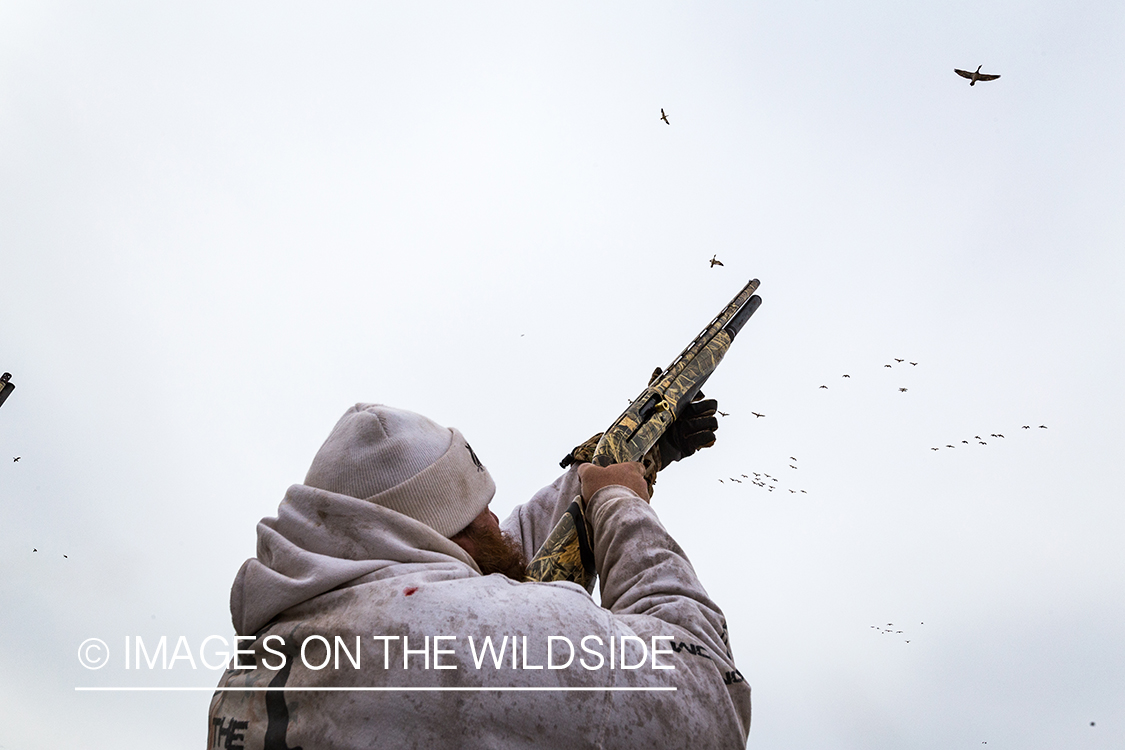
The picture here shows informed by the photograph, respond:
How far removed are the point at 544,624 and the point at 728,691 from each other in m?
0.73

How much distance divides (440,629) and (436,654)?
3.0 inches

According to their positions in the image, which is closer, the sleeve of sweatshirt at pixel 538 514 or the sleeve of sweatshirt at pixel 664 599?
the sleeve of sweatshirt at pixel 664 599

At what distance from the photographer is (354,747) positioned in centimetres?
235

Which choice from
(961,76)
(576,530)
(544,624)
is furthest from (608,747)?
(961,76)

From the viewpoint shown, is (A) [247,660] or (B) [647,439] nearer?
(A) [247,660]

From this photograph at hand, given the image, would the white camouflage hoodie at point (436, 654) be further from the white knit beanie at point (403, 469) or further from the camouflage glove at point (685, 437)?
the camouflage glove at point (685, 437)

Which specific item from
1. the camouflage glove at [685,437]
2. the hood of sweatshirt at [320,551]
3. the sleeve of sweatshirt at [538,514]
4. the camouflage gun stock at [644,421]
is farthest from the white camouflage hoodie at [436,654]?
the camouflage glove at [685,437]

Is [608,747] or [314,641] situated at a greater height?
[314,641]

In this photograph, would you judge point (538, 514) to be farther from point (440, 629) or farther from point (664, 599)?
point (440, 629)

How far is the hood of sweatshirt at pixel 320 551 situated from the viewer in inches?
105

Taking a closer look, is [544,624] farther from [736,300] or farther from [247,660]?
[736,300]

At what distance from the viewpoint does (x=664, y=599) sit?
2898 mm

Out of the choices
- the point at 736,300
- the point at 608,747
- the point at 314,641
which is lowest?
the point at 608,747

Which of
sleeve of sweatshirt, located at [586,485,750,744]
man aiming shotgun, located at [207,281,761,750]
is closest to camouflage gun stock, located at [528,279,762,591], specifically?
sleeve of sweatshirt, located at [586,485,750,744]
